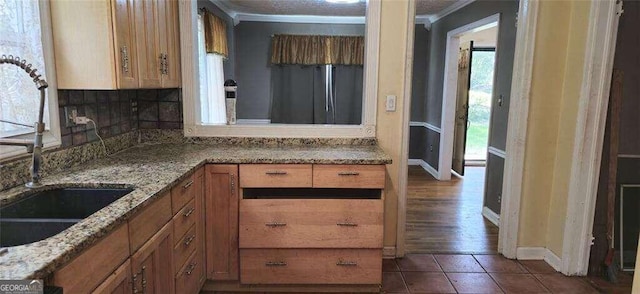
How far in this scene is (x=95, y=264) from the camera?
1255mm

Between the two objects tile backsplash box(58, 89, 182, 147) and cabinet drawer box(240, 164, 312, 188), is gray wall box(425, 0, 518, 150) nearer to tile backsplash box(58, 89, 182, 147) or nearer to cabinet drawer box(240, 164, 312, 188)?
cabinet drawer box(240, 164, 312, 188)

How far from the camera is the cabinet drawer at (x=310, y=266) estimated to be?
244cm

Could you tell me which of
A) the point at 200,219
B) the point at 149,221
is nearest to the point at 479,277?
the point at 200,219

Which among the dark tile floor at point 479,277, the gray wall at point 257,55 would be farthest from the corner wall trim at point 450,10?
the dark tile floor at point 479,277

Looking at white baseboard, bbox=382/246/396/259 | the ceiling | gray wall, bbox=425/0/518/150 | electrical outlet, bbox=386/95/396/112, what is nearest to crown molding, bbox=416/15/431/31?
the ceiling

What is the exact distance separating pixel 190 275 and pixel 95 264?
3.29 ft

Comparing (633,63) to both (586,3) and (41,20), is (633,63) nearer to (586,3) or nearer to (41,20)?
(586,3)

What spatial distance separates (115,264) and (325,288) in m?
1.44

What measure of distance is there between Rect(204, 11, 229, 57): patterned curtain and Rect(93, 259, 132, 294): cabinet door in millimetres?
3321

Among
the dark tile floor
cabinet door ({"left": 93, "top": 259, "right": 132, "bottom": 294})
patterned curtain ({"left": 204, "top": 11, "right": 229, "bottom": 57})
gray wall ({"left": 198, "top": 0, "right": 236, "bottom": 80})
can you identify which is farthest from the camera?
gray wall ({"left": 198, "top": 0, "right": 236, "bottom": 80})

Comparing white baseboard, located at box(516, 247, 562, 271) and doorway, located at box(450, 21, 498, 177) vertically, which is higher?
doorway, located at box(450, 21, 498, 177)

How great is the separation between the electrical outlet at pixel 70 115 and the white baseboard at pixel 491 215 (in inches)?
135

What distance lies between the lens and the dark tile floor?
103 inches

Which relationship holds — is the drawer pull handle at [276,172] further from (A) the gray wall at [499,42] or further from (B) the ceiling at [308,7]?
(B) the ceiling at [308,7]
